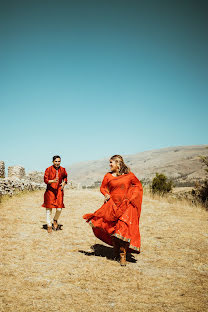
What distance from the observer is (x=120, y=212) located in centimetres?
496

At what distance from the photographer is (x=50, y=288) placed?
3.69 metres

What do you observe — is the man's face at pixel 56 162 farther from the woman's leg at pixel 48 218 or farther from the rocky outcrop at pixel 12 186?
the rocky outcrop at pixel 12 186

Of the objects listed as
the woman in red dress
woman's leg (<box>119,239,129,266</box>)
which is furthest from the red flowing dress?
woman's leg (<box>119,239,129,266</box>)

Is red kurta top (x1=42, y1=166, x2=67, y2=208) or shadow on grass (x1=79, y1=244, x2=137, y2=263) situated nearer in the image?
shadow on grass (x1=79, y1=244, x2=137, y2=263)

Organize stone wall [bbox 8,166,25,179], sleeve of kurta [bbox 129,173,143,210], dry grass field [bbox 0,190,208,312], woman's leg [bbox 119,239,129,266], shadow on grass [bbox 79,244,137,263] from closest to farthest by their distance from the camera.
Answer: dry grass field [bbox 0,190,208,312], woman's leg [bbox 119,239,129,266], sleeve of kurta [bbox 129,173,143,210], shadow on grass [bbox 79,244,137,263], stone wall [bbox 8,166,25,179]

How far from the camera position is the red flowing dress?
4898mm

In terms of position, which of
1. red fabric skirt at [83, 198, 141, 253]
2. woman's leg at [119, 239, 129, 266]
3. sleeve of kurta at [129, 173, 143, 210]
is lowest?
woman's leg at [119, 239, 129, 266]

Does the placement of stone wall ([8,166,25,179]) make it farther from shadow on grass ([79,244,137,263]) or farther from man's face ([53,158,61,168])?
shadow on grass ([79,244,137,263])

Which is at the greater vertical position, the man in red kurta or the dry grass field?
the man in red kurta

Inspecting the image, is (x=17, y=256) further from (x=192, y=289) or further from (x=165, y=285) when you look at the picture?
(x=192, y=289)

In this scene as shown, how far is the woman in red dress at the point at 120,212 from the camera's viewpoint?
489cm

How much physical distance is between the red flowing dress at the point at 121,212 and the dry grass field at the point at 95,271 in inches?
23.4

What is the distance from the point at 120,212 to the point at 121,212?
0.07 feet

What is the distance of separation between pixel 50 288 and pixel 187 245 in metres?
4.17
